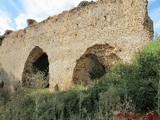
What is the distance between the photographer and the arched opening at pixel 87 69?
1975 centimetres

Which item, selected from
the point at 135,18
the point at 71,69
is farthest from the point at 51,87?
the point at 135,18

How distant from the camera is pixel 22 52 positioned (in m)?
25.7

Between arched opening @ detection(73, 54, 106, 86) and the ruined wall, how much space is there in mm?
A: 225

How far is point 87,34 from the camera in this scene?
1923cm

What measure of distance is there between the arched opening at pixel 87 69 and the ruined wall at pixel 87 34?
23 centimetres

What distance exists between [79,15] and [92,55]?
2.19 metres

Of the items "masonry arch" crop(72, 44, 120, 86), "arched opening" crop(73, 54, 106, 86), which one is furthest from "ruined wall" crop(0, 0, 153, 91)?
"arched opening" crop(73, 54, 106, 86)

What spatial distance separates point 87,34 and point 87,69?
1920mm

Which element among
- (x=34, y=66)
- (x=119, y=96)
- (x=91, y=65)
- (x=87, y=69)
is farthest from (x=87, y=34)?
(x=119, y=96)

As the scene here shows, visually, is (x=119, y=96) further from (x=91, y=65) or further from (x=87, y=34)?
(x=91, y=65)

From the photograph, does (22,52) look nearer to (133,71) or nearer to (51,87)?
(51,87)

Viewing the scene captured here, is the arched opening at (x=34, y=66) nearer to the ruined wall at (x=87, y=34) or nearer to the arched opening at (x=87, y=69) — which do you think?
the ruined wall at (x=87, y=34)

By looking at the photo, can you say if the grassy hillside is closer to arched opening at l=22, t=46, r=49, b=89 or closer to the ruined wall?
the ruined wall

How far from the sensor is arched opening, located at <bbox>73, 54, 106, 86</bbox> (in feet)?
64.8
